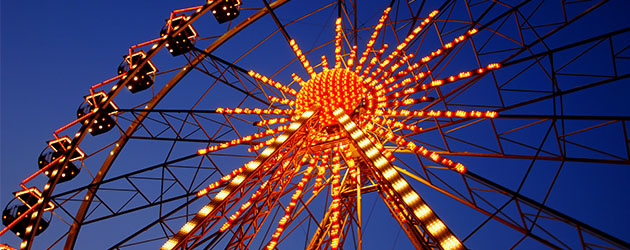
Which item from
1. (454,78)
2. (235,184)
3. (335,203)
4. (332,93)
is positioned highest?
(332,93)

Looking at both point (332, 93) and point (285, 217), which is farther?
point (332, 93)

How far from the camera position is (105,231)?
95.9 meters

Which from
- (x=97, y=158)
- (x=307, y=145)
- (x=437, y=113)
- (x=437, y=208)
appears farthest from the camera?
(x=97, y=158)

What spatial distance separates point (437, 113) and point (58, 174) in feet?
37.8

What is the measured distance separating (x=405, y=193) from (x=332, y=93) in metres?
4.75

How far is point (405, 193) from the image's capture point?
8.11 meters

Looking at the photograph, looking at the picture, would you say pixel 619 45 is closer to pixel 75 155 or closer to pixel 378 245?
pixel 75 155

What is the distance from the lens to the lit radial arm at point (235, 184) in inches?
363

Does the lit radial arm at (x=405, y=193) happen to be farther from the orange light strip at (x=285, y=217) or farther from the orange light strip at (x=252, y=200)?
the orange light strip at (x=285, y=217)

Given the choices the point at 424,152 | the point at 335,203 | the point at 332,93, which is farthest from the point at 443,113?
the point at 335,203

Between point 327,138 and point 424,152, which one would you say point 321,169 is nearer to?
point 327,138

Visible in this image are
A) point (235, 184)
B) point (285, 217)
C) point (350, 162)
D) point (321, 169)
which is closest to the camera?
point (235, 184)

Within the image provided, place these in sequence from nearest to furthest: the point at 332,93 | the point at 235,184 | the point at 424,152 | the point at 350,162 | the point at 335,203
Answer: the point at 235,184 → the point at 424,152 → the point at 332,93 → the point at 335,203 → the point at 350,162

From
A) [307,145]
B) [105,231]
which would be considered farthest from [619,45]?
[105,231]
